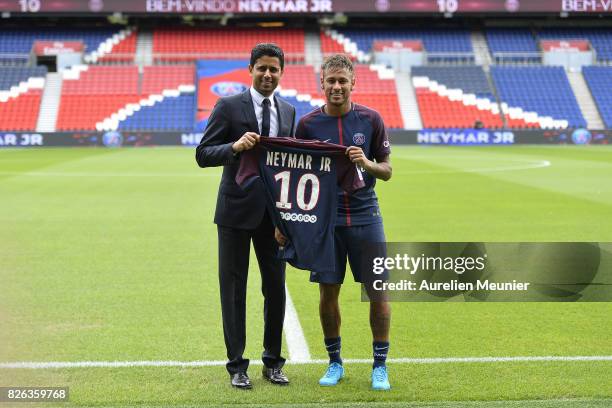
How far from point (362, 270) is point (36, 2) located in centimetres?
5311

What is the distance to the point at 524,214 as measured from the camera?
15.3 metres

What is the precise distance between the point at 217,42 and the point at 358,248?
5393 cm

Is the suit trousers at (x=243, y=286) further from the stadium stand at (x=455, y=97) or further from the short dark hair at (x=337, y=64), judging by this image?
the stadium stand at (x=455, y=97)

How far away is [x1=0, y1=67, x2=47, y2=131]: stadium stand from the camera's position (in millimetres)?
48581

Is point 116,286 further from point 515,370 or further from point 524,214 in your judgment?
point 524,214

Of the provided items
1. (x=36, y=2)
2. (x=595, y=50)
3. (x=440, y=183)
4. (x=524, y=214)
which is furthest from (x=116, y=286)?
(x=595, y=50)

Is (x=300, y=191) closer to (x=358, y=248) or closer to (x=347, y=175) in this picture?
(x=347, y=175)

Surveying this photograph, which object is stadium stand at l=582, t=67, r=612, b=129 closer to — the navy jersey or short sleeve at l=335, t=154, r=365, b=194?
the navy jersey

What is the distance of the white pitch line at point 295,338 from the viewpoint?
6.38 meters

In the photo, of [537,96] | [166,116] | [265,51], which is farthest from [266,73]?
[537,96]

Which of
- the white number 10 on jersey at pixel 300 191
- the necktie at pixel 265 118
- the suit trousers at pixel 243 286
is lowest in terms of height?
the suit trousers at pixel 243 286

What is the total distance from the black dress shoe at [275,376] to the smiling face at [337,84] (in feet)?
6.04

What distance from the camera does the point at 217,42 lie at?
5791cm

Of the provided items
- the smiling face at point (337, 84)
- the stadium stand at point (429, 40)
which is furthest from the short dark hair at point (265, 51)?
the stadium stand at point (429, 40)
